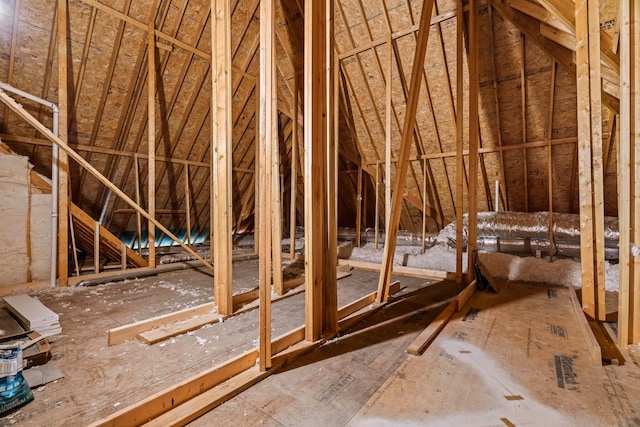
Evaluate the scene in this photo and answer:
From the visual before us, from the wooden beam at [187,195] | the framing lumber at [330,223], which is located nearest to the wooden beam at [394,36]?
the framing lumber at [330,223]

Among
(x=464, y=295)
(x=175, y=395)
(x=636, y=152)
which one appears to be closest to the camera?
(x=175, y=395)

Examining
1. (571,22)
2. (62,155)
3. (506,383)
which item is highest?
(571,22)

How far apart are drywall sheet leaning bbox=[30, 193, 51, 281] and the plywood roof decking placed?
130 centimetres

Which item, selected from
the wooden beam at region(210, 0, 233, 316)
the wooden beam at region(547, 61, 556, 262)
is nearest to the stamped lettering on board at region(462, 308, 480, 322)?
the wooden beam at region(210, 0, 233, 316)

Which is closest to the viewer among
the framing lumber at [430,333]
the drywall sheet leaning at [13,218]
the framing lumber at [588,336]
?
Result: the framing lumber at [588,336]

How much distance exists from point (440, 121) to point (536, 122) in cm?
145

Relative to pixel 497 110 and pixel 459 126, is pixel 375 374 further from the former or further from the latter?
pixel 497 110

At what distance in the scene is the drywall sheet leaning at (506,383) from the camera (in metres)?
1.44

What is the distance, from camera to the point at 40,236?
3740 millimetres

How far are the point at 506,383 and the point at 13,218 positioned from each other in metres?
5.20

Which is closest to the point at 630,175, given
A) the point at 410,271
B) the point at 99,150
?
the point at 410,271

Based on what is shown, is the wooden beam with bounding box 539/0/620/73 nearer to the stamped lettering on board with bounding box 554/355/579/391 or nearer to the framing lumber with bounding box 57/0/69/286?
the stamped lettering on board with bounding box 554/355/579/391

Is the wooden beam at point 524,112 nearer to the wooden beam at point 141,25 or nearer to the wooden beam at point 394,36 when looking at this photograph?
the wooden beam at point 394,36

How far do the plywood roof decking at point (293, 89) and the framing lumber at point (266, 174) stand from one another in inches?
116
